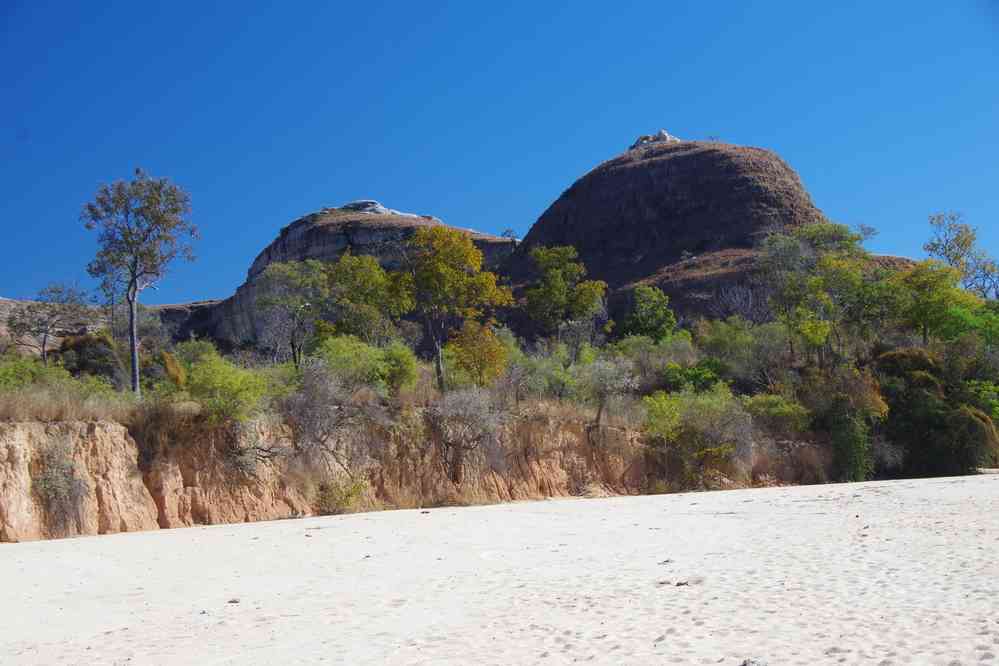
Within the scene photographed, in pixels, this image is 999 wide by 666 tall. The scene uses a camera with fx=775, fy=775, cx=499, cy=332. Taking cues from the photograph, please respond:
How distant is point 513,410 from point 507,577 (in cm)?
1600

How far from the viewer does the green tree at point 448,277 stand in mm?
27750

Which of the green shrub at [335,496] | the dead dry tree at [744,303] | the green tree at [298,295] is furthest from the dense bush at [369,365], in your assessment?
the dead dry tree at [744,303]

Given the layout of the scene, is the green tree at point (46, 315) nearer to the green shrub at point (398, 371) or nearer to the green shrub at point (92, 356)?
the green shrub at point (92, 356)

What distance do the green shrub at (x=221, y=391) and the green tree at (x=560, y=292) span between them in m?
21.0

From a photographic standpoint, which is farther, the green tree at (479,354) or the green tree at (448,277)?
the green tree at (448,277)

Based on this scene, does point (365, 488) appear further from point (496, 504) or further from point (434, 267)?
point (434, 267)

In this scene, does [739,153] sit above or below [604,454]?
above

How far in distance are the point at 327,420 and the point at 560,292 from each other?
1924cm

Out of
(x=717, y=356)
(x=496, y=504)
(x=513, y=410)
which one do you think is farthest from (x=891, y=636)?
(x=717, y=356)

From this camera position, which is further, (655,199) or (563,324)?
(655,199)

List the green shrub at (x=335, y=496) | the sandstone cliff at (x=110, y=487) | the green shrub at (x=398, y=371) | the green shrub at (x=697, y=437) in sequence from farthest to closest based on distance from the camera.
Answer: the green shrub at (x=697, y=437), the green shrub at (x=398, y=371), the green shrub at (x=335, y=496), the sandstone cliff at (x=110, y=487)

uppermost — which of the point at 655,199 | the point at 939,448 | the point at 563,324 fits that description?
the point at 655,199

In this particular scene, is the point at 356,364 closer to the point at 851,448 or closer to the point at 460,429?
the point at 460,429

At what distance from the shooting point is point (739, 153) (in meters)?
85.4
